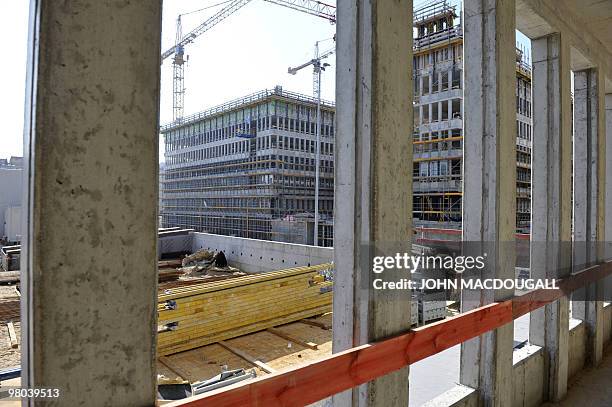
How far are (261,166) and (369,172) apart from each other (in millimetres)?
34221

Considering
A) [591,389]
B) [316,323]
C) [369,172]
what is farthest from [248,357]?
[369,172]

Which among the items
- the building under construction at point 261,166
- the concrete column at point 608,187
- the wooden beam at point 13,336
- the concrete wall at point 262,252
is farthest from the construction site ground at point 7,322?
the building under construction at point 261,166

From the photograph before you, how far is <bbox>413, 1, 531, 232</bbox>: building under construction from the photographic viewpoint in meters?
27.0

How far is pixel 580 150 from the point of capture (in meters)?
6.30

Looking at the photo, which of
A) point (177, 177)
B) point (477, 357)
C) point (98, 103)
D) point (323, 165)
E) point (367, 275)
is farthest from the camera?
point (177, 177)

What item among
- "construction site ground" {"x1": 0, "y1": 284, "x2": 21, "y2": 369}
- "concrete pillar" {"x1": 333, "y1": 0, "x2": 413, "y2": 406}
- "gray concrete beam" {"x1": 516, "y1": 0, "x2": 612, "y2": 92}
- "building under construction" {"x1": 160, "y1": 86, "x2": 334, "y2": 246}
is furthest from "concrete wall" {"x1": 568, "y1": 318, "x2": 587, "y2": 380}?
"building under construction" {"x1": 160, "y1": 86, "x2": 334, "y2": 246}

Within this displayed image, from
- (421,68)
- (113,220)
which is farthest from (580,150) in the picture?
(421,68)

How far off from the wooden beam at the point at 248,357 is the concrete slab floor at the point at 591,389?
5329 mm

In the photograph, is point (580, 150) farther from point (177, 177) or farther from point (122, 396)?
point (177, 177)

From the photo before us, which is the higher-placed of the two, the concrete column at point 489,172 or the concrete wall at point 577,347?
the concrete column at point 489,172

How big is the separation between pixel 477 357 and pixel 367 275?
2.03 m

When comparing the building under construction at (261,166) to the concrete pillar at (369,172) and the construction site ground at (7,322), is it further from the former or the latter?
the concrete pillar at (369,172)

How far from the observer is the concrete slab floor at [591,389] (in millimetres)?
4766

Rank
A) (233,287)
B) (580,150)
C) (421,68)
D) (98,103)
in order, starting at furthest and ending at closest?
(421,68), (233,287), (580,150), (98,103)
